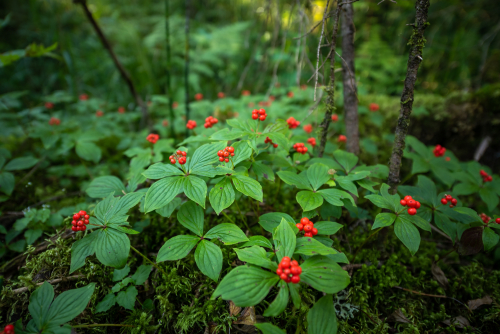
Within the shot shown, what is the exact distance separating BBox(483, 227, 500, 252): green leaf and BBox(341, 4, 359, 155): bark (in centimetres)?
132

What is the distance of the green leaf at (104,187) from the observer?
199 centimetres

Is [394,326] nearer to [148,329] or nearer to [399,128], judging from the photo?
[399,128]

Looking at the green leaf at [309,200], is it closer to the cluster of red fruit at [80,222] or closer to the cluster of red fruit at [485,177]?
the cluster of red fruit at [80,222]

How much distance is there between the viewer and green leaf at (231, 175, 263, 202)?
5.23 feet

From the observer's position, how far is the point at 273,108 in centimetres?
434

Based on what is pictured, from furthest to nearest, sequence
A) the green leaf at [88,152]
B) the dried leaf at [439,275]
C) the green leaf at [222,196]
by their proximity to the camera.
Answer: the green leaf at [88,152] < the dried leaf at [439,275] < the green leaf at [222,196]

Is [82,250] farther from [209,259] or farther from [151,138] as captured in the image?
[151,138]

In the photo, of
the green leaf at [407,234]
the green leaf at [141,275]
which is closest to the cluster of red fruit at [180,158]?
the green leaf at [141,275]

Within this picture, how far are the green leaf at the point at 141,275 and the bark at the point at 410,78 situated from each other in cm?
218

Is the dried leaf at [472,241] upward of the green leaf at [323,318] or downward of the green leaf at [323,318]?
upward

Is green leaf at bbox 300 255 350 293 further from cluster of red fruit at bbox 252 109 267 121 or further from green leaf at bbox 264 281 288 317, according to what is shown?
cluster of red fruit at bbox 252 109 267 121

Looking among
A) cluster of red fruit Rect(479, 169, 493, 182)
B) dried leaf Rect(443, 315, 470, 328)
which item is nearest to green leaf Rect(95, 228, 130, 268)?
dried leaf Rect(443, 315, 470, 328)

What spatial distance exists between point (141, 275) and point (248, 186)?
3.76 feet

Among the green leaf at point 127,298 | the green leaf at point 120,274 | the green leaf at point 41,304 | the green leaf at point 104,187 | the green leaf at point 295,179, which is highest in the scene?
the green leaf at point 295,179
